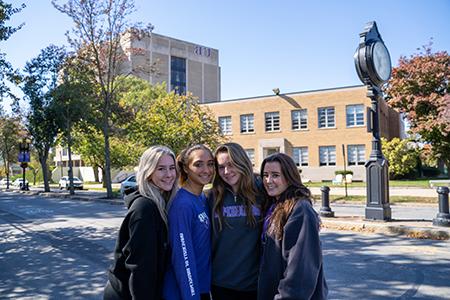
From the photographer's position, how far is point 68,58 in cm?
2333

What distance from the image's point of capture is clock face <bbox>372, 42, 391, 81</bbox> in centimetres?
1054

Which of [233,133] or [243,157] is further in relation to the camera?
[233,133]

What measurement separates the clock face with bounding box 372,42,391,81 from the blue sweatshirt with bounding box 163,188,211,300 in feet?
30.5

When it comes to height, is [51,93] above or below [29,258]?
above

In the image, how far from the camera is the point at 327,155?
3488 centimetres

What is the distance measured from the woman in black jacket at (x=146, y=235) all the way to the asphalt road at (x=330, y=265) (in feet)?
10.3

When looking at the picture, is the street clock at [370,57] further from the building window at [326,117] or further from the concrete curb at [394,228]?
the building window at [326,117]

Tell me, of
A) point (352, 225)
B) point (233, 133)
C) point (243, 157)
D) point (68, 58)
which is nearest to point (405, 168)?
point (233, 133)

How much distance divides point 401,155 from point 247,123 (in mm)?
14418

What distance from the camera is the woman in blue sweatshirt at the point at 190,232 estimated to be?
2402 millimetres

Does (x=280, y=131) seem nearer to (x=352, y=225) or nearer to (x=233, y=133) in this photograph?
(x=233, y=133)

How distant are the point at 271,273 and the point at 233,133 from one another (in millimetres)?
36820

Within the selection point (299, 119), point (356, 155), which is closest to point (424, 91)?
point (356, 155)

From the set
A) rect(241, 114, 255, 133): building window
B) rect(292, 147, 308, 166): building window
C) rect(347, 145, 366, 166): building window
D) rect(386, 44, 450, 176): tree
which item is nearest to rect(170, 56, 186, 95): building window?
rect(241, 114, 255, 133): building window
